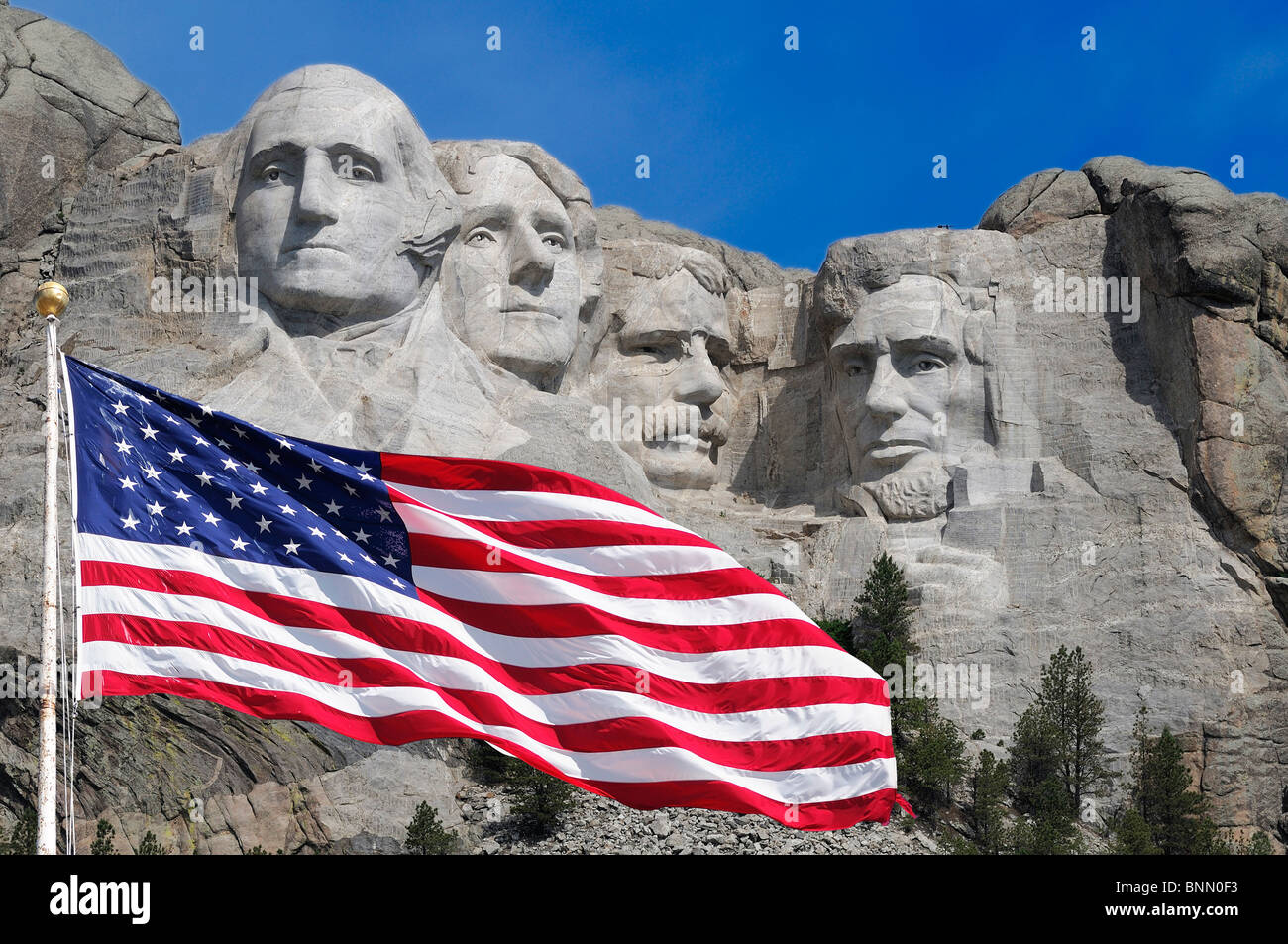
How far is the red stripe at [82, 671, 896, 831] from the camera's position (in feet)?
38.1

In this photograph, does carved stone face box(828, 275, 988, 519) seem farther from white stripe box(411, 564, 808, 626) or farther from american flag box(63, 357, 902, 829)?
american flag box(63, 357, 902, 829)

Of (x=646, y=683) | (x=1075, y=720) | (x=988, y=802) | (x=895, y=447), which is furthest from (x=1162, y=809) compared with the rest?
(x=646, y=683)

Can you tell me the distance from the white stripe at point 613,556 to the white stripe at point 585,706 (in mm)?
688

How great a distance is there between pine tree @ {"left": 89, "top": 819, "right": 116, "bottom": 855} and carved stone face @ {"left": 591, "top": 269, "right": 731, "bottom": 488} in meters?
8.26

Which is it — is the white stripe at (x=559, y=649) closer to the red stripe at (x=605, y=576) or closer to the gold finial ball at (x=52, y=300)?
the red stripe at (x=605, y=576)

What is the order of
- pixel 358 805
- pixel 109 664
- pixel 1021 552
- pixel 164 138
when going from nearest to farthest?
pixel 109 664 → pixel 358 805 → pixel 1021 552 → pixel 164 138

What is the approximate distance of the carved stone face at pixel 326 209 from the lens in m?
21.2

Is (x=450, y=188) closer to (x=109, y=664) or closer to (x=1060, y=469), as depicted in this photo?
(x=1060, y=469)

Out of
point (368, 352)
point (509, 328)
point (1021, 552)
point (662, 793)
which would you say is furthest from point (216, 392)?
point (662, 793)

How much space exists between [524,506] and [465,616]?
69cm

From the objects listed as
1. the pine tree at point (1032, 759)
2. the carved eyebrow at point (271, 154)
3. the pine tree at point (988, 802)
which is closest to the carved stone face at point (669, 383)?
the carved eyebrow at point (271, 154)

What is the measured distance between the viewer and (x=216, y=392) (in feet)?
66.2

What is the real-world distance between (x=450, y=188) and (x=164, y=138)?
13.9 feet

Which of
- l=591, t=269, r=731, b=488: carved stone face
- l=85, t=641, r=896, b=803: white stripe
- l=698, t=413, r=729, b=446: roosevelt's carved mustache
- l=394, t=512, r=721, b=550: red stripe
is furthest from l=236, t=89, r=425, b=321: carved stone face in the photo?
l=85, t=641, r=896, b=803: white stripe
